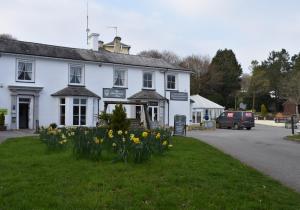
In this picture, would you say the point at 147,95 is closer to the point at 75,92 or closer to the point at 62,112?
the point at 75,92

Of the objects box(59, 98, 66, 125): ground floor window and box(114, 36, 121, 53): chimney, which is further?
box(114, 36, 121, 53): chimney

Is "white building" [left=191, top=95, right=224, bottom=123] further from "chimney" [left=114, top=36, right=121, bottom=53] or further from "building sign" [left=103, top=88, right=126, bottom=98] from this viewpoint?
"chimney" [left=114, top=36, right=121, bottom=53]

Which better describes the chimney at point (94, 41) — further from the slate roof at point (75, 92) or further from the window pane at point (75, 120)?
the window pane at point (75, 120)

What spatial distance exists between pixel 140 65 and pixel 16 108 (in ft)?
38.8

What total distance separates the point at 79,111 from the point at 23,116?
425 cm

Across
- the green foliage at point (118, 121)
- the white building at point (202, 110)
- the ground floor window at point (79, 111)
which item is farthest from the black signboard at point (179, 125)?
the white building at point (202, 110)

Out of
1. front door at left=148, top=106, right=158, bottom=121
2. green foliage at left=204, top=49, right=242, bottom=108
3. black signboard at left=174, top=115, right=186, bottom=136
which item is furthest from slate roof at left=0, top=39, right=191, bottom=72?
green foliage at left=204, top=49, right=242, bottom=108

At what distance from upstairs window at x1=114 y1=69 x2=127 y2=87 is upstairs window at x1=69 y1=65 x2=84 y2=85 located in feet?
10.7

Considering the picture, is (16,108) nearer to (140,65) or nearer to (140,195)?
(140,65)

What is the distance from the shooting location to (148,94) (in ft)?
115

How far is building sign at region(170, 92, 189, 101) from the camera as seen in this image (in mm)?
37188

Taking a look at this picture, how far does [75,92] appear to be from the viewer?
30.5 m

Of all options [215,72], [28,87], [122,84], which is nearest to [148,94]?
[122,84]

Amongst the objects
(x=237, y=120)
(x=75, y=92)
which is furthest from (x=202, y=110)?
(x=75, y=92)
